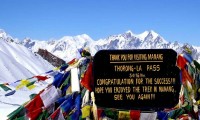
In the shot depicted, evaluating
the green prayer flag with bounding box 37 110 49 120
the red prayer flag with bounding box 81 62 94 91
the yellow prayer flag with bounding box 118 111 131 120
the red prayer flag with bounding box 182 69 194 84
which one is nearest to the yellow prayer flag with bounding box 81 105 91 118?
the red prayer flag with bounding box 81 62 94 91

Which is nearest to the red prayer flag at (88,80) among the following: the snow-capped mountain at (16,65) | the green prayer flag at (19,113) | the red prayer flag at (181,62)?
the green prayer flag at (19,113)

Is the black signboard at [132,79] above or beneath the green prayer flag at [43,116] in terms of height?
above

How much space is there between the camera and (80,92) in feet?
31.6

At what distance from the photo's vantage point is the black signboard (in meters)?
9.27

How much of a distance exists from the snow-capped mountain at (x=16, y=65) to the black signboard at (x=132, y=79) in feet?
63.3

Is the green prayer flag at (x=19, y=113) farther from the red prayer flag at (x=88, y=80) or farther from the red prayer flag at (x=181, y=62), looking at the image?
the red prayer flag at (x=181, y=62)

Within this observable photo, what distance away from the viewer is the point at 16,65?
1412 inches

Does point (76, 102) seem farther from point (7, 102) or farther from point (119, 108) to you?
point (7, 102)

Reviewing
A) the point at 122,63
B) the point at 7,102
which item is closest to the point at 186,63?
the point at 122,63

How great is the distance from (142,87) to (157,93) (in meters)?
0.33

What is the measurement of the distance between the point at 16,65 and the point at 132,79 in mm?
27546

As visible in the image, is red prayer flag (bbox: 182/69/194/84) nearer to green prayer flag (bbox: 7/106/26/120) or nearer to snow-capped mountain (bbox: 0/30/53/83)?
green prayer flag (bbox: 7/106/26/120)

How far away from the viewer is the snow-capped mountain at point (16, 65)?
31.5 meters

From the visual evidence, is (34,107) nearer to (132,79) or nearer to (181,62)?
(132,79)
